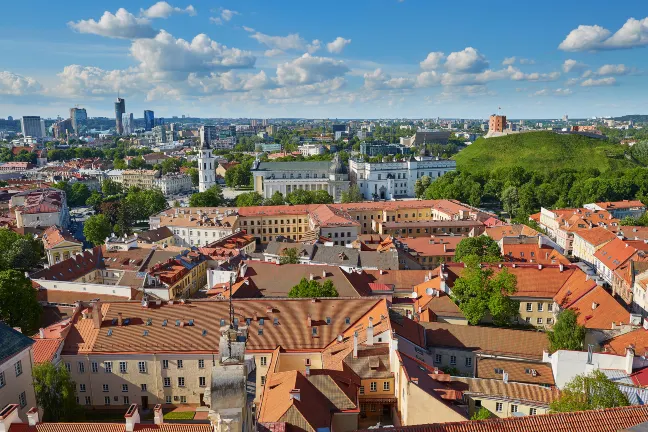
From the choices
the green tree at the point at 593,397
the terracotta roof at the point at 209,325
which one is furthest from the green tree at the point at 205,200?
the green tree at the point at 593,397

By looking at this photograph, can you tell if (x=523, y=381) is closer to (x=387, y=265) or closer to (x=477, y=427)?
(x=477, y=427)

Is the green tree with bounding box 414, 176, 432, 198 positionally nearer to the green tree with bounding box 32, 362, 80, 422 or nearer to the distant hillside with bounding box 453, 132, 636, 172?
the distant hillside with bounding box 453, 132, 636, 172

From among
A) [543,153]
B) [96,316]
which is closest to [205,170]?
[96,316]

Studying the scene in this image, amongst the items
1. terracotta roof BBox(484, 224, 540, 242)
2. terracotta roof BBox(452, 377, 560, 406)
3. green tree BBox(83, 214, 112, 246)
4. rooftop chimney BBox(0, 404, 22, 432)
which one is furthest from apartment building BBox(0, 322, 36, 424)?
terracotta roof BBox(484, 224, 540, 242)

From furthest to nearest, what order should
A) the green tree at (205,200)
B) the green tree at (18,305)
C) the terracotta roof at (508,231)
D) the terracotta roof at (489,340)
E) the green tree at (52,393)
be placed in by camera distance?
the green tree at (205,200)
the terracotta roof at (508,231)
the green tree at (18,305)
the terracotta roof at (489,340)
the green tree at (52,393)

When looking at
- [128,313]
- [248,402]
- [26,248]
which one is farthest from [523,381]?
[26,248]

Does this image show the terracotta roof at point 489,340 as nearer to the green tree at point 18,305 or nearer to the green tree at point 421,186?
the green tree at point 18,305

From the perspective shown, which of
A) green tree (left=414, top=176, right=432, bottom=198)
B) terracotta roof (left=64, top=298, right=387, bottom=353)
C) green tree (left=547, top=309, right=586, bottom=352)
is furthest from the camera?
green tree (left=414, top=176, right=432, bottom=198)
